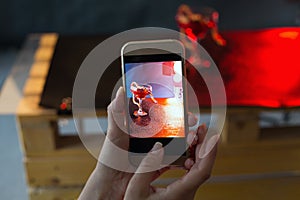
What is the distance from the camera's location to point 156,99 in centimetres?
77

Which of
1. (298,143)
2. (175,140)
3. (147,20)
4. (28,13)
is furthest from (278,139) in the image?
(28,13)

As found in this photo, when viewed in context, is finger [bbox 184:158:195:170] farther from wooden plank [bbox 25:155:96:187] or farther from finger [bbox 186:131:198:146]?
wooden plank [bbox 25:155:96:187]

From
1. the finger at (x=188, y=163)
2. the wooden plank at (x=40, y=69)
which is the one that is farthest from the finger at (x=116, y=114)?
the wooden plank at (x=40, y=69)

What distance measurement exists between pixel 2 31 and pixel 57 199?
1364 millimetres

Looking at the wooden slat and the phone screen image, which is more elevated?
the phone screen image

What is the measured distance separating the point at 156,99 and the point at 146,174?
0.50 feet

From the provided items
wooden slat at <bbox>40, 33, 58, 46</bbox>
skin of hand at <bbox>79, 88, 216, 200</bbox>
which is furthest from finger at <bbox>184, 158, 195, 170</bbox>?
wooden slat at <bbox>40, 33, 58, 46</bbox>

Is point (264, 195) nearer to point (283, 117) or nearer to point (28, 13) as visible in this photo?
point (283, 117)

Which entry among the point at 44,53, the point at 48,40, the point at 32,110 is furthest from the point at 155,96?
the point at 48,40

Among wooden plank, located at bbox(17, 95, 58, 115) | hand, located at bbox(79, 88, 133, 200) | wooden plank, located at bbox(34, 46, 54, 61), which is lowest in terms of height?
wooden plank, located at bbox(17, 95, 58, 115)

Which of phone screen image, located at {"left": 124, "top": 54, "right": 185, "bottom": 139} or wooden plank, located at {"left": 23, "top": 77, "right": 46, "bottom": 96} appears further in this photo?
wooden plank, located at {"left": 23, "top": 77, "right": 46, "bottom": 96}

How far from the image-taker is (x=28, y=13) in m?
2.58

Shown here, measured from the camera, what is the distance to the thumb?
644 millimetres

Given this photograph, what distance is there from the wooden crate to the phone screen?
65cm
